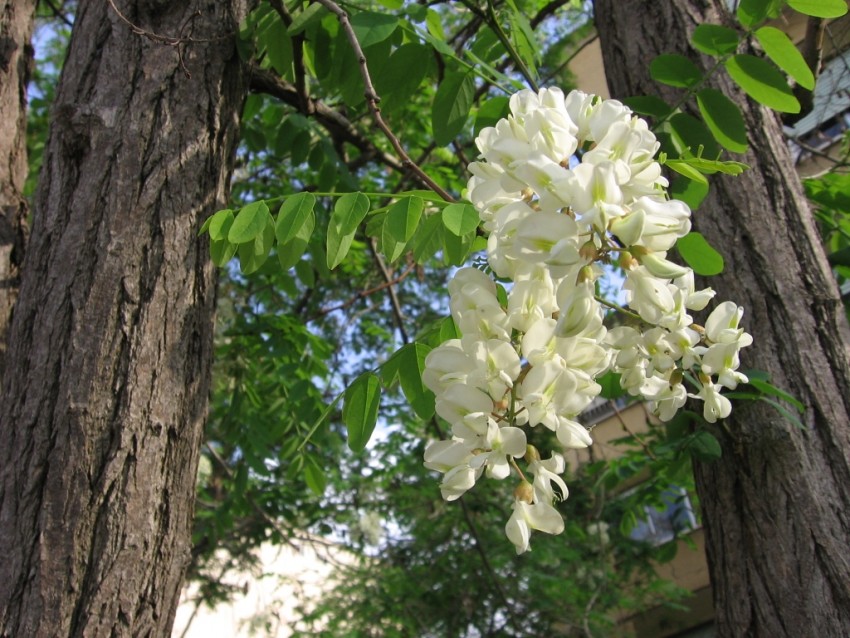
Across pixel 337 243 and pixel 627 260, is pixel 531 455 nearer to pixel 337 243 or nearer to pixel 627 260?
pixel 627 260

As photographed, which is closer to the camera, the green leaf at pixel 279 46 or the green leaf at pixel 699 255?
the green leaf at pixel 699 255

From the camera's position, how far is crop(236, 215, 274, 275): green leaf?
1435mm

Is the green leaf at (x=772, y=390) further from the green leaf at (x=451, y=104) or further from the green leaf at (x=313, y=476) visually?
the green leaf at (x=313, y=476)

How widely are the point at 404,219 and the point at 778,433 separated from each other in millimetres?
809

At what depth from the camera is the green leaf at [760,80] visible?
4.88 feet

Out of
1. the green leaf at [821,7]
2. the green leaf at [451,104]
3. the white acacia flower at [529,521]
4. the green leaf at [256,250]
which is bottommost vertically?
the white acacia flower at [529,521]

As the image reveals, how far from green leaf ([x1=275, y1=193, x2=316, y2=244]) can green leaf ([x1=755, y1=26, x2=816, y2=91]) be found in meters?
0.91

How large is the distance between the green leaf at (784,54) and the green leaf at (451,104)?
1.92 feet

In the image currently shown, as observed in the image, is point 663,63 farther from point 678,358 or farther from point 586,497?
point 586,497

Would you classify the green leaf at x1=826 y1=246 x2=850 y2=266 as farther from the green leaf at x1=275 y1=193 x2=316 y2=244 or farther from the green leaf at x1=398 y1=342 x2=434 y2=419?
the green leaf at x1=275 y1=193 x2=316 y2=244

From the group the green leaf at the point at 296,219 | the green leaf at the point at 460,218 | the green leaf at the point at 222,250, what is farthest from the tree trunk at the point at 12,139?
the green leaf at the point at 460,218

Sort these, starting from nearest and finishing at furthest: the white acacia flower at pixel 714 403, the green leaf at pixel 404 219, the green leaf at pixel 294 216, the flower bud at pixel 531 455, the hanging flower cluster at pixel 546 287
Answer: the hanging flower cluster at pixel 546 287 → the flower bud at pixel 531 455 → the white acacia flower at pixel 714 403 → the green leaf at pixel 404 219 → the green leaf at pixel 294 216

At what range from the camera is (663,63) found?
5.23 feet

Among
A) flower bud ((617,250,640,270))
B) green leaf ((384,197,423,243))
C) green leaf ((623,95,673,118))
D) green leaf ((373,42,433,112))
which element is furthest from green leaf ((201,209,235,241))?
green leaf ((623,95,673,118))
